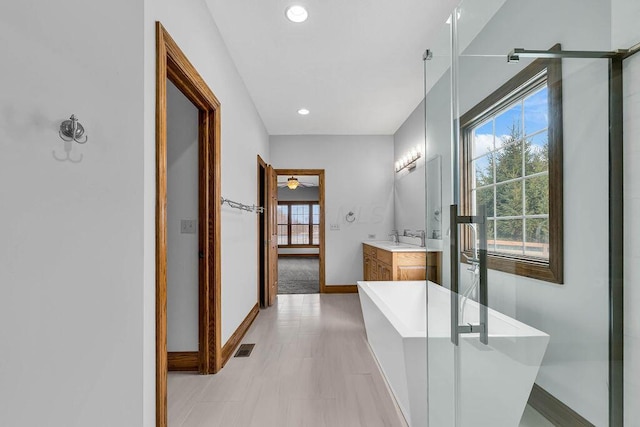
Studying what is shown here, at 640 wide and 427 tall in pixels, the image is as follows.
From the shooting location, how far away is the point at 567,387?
928 mm

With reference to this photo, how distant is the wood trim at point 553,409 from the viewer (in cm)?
92

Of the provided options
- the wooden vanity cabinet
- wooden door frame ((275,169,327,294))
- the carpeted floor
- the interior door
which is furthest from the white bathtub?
the carpeted floor

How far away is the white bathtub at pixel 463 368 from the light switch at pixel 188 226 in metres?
1.54

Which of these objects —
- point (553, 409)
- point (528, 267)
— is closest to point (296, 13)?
point (528, 267)

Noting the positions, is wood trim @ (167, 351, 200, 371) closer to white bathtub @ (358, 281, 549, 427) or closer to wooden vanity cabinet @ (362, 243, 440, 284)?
white bathtub @ (358, 281, 549, 427)

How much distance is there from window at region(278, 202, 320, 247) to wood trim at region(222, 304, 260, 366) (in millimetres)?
7784

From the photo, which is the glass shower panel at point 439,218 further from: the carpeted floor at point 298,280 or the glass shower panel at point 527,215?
the carpeted floor at point 298,280

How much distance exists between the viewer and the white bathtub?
1.01 metres

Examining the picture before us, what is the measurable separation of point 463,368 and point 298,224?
10.8m

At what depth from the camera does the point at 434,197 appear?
142 centimetres
